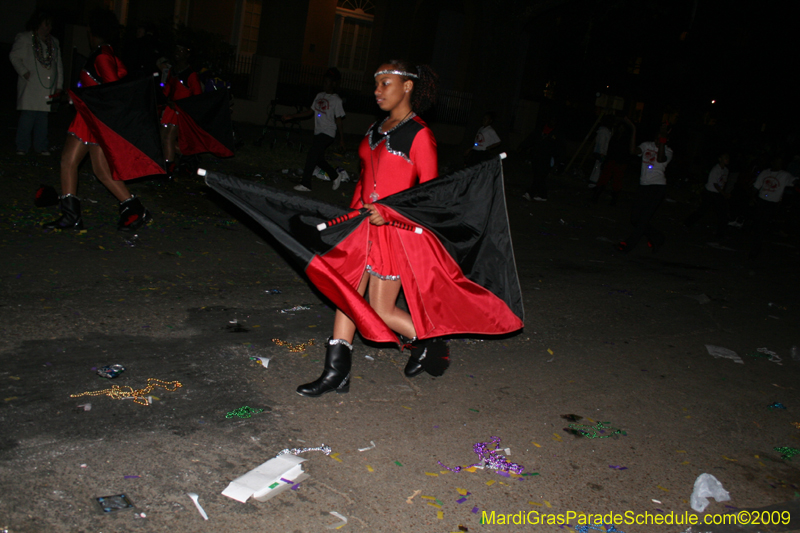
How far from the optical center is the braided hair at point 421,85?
13.1ft

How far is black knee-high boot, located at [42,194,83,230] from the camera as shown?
6.41 metres

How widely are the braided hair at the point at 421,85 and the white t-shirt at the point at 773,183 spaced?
28.3 feet

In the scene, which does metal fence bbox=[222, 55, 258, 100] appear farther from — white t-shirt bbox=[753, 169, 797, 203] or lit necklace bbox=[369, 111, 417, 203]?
lit necklace bbox=[369, 111, 417, 203]

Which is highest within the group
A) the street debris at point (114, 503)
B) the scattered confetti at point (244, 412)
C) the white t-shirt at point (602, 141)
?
the white t-shirt at point (602, 141)

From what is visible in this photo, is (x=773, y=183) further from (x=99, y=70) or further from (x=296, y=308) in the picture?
(x=99, y=70)

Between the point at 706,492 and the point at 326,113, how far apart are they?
28.0 ft

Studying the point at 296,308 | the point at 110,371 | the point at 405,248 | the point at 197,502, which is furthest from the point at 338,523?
the point at 296,308

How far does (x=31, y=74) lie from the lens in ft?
29.6

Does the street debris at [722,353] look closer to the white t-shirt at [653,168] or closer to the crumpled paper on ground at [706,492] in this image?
the crumpled paper on ground at [706,492]

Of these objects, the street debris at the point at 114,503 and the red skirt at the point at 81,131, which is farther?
the red skirt at the point at 81,131

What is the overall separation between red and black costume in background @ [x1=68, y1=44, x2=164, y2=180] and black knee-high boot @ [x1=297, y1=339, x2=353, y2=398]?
142 inches

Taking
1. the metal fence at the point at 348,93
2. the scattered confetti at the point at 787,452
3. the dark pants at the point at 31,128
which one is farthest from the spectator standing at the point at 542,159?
the scattered confetti at the point at 787,452

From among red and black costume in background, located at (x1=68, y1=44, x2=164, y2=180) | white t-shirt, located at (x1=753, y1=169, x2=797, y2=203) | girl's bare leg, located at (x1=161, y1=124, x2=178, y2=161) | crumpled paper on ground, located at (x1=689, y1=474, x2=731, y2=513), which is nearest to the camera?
crumpled paper on ground, located at (x1=689, y1=474, x2=731, y2=513)

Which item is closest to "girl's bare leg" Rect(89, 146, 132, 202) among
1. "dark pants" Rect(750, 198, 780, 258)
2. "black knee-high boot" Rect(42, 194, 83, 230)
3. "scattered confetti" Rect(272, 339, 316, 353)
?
"black knee-high boot" Rect(42, 194, 83, 230)
